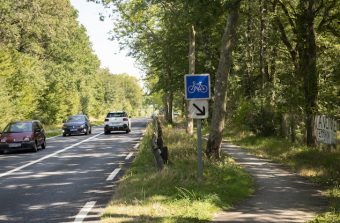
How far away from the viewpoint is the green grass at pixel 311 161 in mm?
9155

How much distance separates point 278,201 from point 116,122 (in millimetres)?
26267

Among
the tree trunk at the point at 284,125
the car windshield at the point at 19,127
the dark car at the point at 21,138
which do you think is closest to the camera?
the dark car at the point at 21,138

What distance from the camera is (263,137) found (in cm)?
2192

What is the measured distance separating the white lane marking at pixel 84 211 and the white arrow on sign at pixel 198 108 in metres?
2.78

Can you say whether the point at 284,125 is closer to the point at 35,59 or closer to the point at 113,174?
the point at 113,174

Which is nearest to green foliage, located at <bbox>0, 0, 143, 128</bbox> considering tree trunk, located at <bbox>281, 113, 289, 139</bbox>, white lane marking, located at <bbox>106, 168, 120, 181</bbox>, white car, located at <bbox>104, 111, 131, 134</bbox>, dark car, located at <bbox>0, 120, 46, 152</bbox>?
white car, located at <bbox>104, 111, 131, 134</bbox>

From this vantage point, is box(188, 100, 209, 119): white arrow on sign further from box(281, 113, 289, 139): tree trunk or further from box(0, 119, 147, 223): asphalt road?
box(281, 113, 289, 139): tree trunk

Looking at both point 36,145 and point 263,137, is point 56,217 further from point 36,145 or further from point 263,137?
point 263,137

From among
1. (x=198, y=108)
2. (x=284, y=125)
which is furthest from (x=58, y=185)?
(x=284, y=125)

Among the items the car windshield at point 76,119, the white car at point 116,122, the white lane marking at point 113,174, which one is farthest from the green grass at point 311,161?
the car windshield at point 76,119

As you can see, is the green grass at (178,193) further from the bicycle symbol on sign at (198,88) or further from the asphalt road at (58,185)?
the bicycle symbol on sign at (198,88)

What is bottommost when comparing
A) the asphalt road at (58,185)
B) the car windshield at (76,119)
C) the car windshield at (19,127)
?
the asphalt road at (58,185)

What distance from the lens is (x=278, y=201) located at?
911 cm

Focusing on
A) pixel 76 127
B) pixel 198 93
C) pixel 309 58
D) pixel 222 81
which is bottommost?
pixel 76 127
